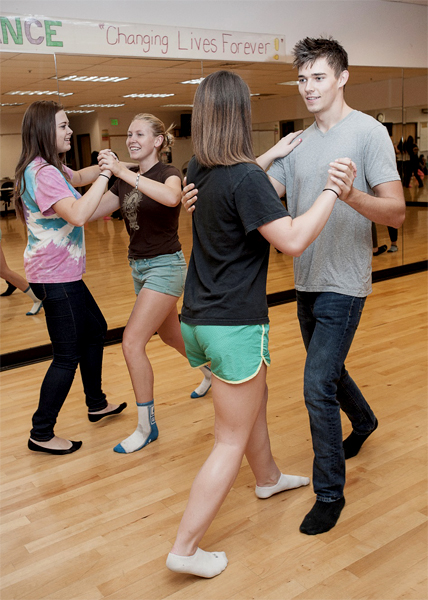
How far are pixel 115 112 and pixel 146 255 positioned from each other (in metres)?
1.96

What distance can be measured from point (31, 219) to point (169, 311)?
80 cm

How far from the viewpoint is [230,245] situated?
1.82 metres

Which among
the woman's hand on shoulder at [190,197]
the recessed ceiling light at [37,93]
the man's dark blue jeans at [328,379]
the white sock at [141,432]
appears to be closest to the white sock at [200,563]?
the man's dark blue jeans at [328,379]

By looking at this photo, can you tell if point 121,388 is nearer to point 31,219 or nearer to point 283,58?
point 31,219

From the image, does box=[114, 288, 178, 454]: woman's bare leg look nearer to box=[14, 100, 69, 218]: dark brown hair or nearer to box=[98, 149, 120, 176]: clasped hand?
box=[98, 149, 120, 176]: clasped hand

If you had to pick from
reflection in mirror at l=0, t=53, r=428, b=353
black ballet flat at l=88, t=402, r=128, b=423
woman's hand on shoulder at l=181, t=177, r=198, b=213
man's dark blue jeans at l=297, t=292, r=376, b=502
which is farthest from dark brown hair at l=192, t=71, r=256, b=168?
black ballet flat at l=88, t=402, r=128, b=423

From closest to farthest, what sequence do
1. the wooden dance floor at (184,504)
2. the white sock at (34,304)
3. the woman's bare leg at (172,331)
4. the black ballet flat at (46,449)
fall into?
1. the wooden dance floor at (184,504)
2. the black ballet flat at (46,449)
3. the woman's bare leg at (172,331)
4. the white sock at (34,304)

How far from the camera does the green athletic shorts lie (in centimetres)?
186

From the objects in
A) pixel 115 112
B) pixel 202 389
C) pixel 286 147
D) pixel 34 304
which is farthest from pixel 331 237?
pixel 34 304

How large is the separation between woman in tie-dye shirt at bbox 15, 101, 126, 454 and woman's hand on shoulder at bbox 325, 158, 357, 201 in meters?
1.16

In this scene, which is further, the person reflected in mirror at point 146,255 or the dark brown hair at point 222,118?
the person reflected in mirror at point 146,255

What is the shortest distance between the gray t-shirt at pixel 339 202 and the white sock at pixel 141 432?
1109mm

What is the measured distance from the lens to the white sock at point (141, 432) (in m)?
2.95

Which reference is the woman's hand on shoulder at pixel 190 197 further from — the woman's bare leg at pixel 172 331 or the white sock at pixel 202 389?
the white sock at pixel 202 389
